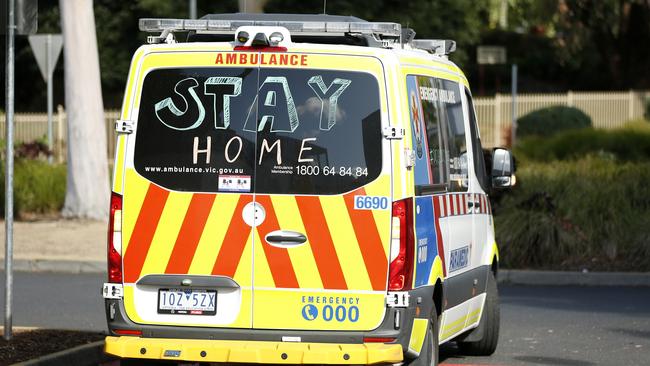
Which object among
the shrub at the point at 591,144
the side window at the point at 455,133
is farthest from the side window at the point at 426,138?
the shrub at the point at 591,144

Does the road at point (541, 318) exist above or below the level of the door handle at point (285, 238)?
below

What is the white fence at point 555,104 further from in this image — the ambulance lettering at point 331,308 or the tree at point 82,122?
the ambulance lettering at point 331,308

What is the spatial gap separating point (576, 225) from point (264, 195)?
10.1 metres

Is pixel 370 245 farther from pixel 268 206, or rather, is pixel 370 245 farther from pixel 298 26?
pixel 298 26

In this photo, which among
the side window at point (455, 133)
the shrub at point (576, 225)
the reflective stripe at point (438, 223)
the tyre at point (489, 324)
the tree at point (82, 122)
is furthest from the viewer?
the tree at point (82, 122)

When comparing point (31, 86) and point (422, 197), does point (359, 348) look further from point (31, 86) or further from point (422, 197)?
point (31, 86)

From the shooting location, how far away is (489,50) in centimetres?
4456

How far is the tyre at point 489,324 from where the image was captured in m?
10.9

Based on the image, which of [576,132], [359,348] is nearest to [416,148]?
[359,348]

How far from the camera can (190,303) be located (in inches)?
319

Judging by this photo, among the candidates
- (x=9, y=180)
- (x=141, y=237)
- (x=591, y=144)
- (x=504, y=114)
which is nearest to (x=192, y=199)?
(x=141, y=237)

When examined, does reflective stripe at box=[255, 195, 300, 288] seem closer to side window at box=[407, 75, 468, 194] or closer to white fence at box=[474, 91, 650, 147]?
side window at box=[407, 75, 468, 194]

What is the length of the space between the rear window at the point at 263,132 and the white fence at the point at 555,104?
2865 centimetres

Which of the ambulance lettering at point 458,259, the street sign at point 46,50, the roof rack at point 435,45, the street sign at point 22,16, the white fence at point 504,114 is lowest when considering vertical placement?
the white fence at point 504,114
